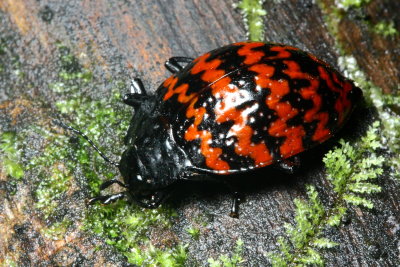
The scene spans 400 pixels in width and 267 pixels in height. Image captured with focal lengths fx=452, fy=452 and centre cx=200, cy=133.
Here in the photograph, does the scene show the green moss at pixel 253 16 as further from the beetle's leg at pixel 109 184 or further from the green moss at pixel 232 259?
the green moss at pixel 232 259

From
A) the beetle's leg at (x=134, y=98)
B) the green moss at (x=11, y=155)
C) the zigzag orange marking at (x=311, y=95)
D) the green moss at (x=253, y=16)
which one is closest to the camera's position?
the zigzag orange marking at (x=311, y=95)

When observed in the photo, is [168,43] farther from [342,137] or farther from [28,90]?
[342,137]

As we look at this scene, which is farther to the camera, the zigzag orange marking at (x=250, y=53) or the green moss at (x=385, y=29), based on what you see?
the green moss at (x=385, y=29)

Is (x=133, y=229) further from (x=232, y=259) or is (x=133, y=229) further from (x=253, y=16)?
(x=253, y=16)

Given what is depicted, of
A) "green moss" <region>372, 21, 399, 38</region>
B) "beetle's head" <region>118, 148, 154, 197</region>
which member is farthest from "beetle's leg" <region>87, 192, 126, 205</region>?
"green moss" <region>372, 21, 399, 38</region>

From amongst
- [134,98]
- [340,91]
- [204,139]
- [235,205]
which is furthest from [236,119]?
[134,98]

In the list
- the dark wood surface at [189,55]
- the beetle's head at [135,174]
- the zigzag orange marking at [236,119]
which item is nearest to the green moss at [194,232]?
the dark wood surface at [189,55]

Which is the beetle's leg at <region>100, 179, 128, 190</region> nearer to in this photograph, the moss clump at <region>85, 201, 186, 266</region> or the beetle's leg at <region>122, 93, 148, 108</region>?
the moss clump at <region>85, 201, 186, 266</region>
